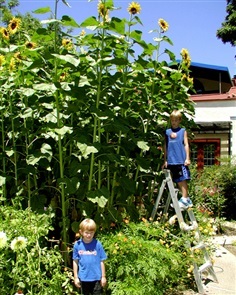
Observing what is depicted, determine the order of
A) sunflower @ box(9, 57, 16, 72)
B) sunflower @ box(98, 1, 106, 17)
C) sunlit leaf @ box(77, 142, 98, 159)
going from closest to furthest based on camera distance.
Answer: sunlit leaf @ box(77, 142, 98, 159)
sunflower @ box(98, 1, 106, 17)
sunflower @ box(9, 57, 16, 72)

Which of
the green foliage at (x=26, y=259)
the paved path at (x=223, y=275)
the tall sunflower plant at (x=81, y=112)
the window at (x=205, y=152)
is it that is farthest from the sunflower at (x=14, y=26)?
the window at (x=205, y=152)

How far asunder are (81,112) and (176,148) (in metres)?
1.10

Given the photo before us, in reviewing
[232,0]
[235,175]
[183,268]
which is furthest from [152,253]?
[232,0]

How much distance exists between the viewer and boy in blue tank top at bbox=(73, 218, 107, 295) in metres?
3.06

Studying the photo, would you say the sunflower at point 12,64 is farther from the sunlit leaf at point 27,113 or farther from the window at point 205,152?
the window at point 205,152

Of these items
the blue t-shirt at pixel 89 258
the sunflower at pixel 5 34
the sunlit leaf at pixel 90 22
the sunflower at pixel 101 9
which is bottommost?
the blue t-shirt at pixel 89 258

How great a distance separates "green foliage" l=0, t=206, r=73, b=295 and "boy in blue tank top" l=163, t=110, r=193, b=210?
1542 mm

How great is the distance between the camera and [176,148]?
4195 millimetres

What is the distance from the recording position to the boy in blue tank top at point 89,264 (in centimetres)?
306

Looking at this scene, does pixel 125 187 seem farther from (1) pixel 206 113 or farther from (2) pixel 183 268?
(1) pixel 206 113

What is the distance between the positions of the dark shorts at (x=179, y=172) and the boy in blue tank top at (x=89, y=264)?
1.37 meters

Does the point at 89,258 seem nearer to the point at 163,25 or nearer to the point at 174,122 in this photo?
the point at 174,122

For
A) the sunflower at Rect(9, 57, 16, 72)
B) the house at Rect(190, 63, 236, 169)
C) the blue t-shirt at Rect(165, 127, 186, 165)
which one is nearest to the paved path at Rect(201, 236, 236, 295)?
the blue t-shirt at Rect(165, 127, 186, 165)

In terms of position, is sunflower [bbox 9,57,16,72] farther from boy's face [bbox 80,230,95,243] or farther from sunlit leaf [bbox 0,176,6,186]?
boy's face [bbox 80,230,95,243]
